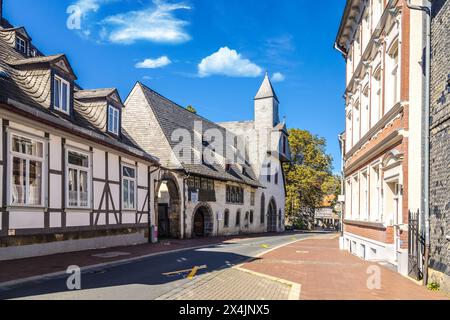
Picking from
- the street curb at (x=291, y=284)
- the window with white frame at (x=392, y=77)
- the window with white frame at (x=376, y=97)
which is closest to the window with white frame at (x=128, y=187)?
the street curb at (x=291, y=284)

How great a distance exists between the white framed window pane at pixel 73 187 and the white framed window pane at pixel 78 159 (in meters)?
0.29

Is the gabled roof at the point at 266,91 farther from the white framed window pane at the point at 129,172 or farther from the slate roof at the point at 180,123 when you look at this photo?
the white framed window pane at the point at 129,172

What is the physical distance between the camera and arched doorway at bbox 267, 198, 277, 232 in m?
49.6

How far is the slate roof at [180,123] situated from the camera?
3036 cm

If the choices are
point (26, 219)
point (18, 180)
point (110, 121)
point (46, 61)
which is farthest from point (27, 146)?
point (110, 121)

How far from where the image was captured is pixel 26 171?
42.5ft

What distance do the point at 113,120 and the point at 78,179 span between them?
5.04 m

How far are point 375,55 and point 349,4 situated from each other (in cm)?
476

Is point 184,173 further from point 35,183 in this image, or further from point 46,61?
point 35,183

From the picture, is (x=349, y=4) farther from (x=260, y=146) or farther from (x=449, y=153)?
(x=260, y=146)

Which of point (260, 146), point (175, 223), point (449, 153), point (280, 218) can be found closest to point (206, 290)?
point (449, 153)

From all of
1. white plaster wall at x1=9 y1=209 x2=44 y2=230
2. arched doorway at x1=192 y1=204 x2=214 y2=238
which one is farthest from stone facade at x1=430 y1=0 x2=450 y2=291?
arched doorway at x1=192 y1=204 x2=214 y2=238

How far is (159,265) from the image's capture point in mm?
12820
